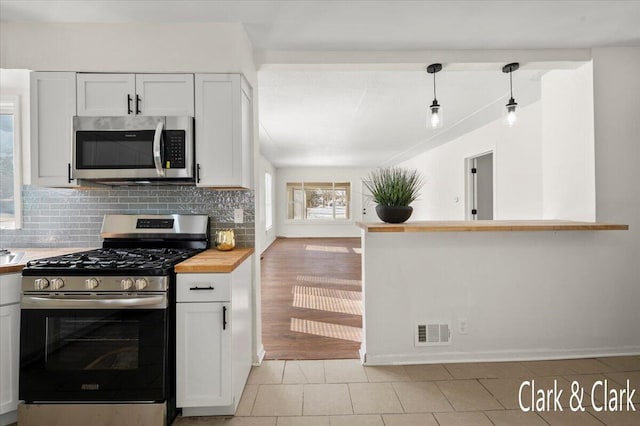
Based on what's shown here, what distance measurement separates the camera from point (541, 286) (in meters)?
2.67

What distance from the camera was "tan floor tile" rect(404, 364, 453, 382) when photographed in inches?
94.0

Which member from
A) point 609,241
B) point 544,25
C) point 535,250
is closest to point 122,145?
point 544,25

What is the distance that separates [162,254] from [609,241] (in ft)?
11.0

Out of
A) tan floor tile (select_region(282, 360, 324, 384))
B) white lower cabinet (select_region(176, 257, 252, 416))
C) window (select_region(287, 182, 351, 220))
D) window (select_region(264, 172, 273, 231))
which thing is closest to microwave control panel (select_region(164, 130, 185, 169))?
white lower cabinet (select_region(176, 257, 252, 416))

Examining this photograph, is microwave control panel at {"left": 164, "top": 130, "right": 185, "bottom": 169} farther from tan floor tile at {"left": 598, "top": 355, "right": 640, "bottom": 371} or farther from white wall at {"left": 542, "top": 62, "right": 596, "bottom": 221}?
tan floor tile at {"left": 598, "top": 355, "right": 640, "bottom": 371}

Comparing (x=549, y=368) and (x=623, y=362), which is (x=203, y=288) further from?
(x=623, y=362)

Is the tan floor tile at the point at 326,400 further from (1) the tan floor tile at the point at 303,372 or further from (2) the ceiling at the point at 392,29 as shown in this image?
(2) the ceiling at the point at 392,29

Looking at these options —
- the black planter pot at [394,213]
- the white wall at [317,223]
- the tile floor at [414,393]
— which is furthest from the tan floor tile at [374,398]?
the white wall at [317,223]

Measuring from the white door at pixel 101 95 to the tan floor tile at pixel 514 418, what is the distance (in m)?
2.92

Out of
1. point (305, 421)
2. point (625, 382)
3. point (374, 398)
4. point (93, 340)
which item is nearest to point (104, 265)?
point (93, 340)

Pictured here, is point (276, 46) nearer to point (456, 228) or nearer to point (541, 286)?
point (456, 228)

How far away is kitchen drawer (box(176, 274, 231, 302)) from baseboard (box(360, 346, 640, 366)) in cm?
130

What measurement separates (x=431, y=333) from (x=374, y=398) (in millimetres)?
729

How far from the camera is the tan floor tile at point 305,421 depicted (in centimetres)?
192
